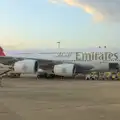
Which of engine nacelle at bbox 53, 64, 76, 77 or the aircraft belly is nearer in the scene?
engine nacelle at bbox 53, 64, 76, 77

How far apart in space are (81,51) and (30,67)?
6078 mm

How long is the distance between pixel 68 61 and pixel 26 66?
4.81 metres

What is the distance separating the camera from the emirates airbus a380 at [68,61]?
3200 cm

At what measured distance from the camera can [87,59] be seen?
109 ft

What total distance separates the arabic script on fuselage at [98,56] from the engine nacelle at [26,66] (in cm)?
497

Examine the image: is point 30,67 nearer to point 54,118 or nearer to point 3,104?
point 3,104

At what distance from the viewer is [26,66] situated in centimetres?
3195

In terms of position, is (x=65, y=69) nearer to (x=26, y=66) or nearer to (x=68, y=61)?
(x=68, y=61)

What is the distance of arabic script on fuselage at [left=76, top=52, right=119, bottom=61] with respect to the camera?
3278cm

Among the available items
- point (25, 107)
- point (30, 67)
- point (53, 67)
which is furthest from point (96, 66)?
point (25, 107)

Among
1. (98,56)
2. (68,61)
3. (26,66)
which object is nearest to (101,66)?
A: (98,56)

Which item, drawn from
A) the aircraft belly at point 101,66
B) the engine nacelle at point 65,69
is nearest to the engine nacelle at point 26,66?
the engine nacelle at point 65,69

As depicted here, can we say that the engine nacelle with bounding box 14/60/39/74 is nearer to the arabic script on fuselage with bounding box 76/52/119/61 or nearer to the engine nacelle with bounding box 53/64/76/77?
the engine nacelle with bounding box 53/64/76/77

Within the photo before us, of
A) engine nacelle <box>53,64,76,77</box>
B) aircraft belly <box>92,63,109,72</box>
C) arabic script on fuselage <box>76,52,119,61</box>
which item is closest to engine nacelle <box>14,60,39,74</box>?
engine nacelle <box>53,64,76,77</box>
